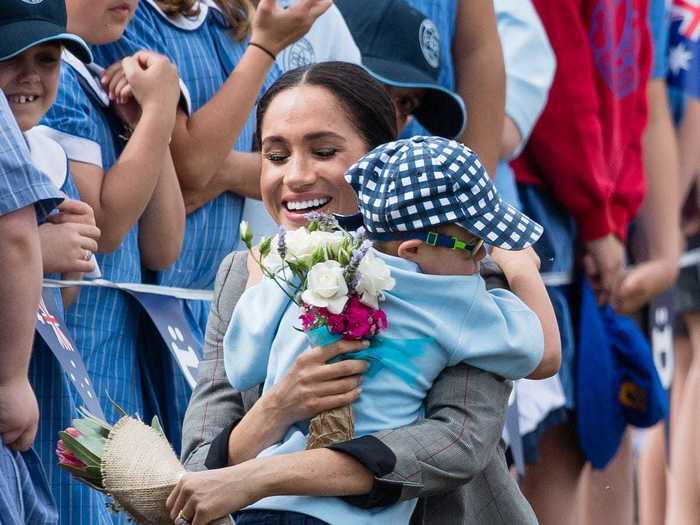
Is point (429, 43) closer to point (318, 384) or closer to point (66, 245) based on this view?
point (66, 245)

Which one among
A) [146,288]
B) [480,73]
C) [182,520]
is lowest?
[146,288]

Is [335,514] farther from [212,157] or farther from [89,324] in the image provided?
[212,157]

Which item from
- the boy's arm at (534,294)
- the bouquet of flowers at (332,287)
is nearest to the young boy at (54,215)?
the bouquet of flowers at (332,287)

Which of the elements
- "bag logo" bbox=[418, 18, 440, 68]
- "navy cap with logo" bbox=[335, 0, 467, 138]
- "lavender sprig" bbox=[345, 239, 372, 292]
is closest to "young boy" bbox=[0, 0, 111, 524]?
"lavender sprig" bbox=[345, 239, 372, 292]

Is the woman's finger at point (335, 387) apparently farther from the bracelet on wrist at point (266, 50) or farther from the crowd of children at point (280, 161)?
the bracelet on wrist at point (266, 50)

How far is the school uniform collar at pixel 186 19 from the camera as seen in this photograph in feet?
14.0

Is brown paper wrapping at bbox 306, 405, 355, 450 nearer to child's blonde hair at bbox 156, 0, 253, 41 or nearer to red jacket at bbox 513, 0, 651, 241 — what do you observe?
child's blonde hair at bbox 156, 0, 253, 41

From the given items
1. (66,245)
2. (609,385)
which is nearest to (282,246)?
(66,245)

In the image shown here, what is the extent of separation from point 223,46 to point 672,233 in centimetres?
283

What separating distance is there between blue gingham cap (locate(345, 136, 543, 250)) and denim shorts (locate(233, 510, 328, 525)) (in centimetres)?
53

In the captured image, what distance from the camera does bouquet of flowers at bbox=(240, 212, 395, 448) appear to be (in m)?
2.72

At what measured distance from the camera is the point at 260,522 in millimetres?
2742

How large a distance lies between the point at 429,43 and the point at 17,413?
1.89 metres

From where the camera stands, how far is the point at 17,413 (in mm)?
3211
